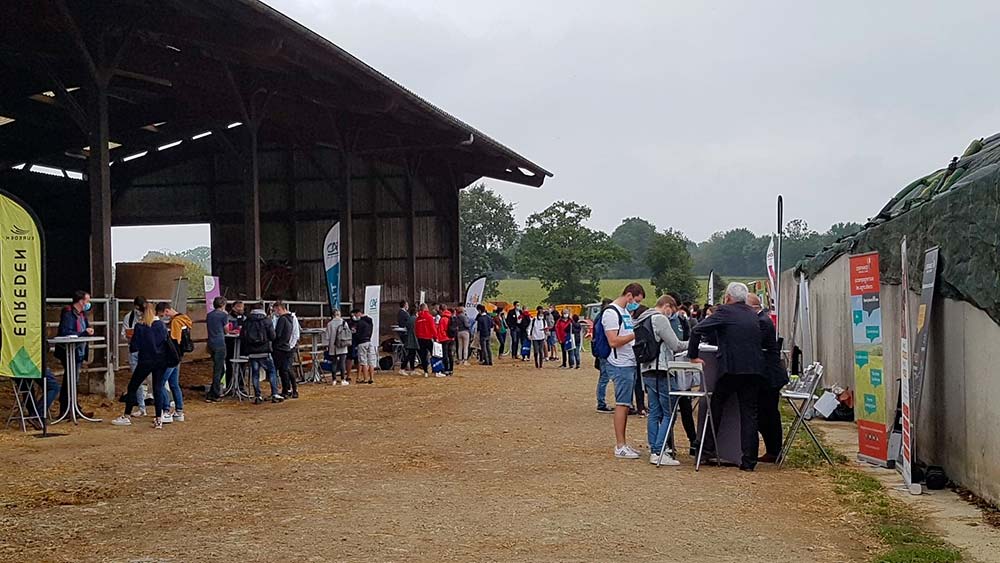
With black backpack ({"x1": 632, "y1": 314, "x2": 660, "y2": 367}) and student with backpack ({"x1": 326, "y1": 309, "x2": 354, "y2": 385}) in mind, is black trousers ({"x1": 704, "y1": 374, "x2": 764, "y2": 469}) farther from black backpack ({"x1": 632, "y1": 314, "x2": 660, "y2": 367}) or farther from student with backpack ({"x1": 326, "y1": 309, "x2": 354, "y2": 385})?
student with backpack ({"x1": 326, "y1": 309, "x2": 354, "y2": 385})

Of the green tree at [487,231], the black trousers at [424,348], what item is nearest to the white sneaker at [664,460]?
the black trousers at [424,348]

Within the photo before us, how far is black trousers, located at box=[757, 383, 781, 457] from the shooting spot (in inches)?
334

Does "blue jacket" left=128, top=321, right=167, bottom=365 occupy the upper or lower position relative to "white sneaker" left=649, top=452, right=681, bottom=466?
upper

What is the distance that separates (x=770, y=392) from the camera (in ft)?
27.8

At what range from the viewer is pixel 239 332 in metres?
15.4

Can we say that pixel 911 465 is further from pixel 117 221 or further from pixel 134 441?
pixel 117 221

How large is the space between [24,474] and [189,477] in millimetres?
1546

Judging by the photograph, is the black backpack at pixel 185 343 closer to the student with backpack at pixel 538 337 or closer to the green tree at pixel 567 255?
the student with backpack at pixel 538 337

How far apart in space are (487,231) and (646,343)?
58952mm

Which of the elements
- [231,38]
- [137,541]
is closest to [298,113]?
[231,38]

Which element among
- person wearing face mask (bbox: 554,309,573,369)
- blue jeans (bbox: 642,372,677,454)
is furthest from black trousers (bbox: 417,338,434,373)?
blue jeans (bbox: 642,372,677,454)

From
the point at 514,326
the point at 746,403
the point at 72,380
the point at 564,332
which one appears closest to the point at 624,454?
the point at 746,403

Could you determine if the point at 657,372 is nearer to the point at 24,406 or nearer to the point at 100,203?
the point at 24,406

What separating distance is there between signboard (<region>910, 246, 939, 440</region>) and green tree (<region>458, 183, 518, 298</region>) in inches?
2240
